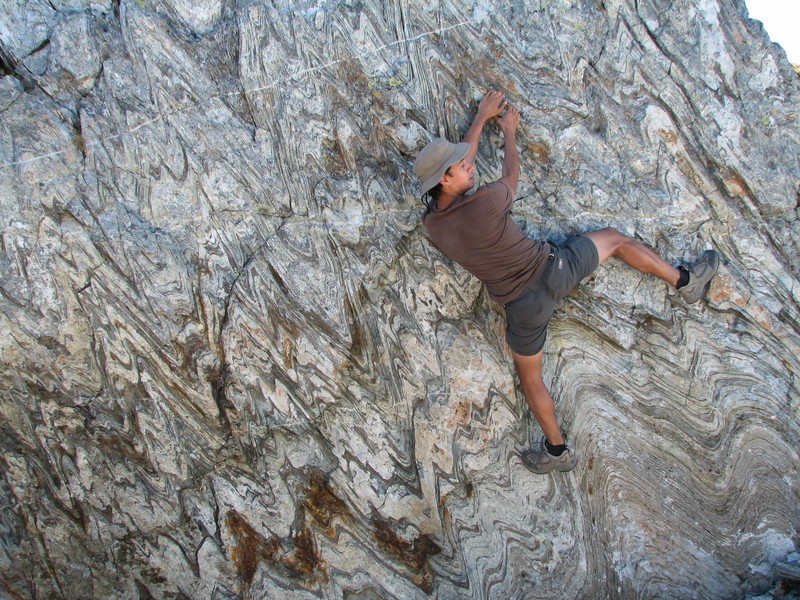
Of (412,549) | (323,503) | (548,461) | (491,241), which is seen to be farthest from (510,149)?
(412,549)

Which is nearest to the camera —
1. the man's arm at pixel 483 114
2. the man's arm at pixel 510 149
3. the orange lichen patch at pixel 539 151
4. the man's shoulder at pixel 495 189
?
the man's shoulder at pixel 495 189

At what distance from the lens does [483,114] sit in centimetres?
510

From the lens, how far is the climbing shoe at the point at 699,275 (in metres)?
5.04

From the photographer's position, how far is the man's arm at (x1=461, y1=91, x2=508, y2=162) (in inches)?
197

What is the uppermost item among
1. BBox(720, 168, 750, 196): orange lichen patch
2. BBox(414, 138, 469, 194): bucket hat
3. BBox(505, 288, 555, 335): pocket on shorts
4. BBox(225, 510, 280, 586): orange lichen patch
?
BBox(720, 168, 750, 196): orange lichen patch

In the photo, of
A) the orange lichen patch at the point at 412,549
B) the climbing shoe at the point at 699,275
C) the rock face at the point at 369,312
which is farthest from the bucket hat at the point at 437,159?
the orange lichen patch at the point at 412,549

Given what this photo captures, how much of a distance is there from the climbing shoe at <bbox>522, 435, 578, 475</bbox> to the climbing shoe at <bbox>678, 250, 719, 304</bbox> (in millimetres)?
1753

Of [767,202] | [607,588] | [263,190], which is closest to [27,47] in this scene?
[263,190]

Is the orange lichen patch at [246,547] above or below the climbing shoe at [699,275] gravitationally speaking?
below

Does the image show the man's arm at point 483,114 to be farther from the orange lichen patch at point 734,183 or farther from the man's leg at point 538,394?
the orange lichen patch at point 734,183

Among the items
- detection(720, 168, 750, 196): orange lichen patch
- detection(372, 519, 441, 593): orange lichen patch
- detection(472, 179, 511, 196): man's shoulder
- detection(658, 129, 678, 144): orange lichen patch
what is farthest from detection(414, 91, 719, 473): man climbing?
detection(372, 519, 441, 593): orange lichen patch

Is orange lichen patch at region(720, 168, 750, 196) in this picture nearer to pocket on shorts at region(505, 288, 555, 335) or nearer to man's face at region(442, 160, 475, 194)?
pocket on shorts at region(505, 288, 555, 335)

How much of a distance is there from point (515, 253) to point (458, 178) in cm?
76

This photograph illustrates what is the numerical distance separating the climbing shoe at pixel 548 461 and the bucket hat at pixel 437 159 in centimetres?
267
